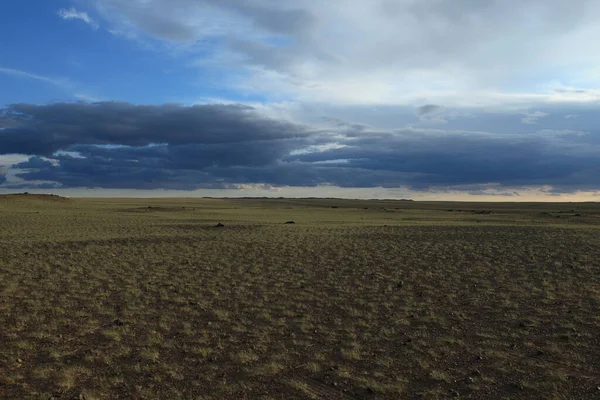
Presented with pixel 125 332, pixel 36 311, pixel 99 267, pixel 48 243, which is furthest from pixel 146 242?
pixel 125 332

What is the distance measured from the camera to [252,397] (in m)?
7.53

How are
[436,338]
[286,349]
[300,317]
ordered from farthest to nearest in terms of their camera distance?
[300,317], [436,338], [286,349]

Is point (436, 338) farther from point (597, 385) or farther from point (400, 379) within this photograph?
point (597, 385)

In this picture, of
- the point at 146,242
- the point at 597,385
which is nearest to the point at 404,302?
the point at 597,385

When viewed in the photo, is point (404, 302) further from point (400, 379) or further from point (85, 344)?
point (85, 344)

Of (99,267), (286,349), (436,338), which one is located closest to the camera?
(286,349)

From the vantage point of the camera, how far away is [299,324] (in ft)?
37.6

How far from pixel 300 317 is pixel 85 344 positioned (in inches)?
196

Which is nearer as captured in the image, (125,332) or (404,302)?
(125,332)

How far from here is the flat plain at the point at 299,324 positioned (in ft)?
26.3

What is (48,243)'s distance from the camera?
83.1 feet

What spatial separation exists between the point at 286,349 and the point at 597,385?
5.53 metres

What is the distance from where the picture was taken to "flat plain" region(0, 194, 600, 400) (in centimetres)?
801

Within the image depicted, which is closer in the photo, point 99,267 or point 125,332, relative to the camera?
point 125,332
